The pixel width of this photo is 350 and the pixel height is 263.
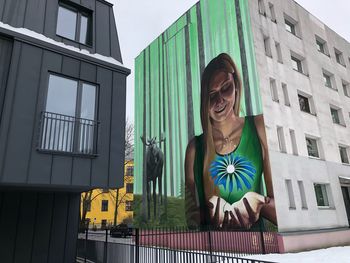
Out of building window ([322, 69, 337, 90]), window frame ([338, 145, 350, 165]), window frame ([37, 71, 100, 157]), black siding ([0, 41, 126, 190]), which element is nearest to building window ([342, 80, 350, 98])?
building window ([322, 69, 337, 90])

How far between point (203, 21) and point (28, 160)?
18431 mm

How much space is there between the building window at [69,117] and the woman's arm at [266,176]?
1021 cm

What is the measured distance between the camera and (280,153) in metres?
15.8

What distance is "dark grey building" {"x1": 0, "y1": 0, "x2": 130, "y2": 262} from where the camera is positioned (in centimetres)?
732

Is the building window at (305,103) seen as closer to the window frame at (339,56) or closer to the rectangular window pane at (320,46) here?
the rectangular window pane at (320,46)

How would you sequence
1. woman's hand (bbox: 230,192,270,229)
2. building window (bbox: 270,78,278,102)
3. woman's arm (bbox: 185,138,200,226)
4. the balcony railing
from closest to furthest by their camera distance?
the balcony railing, woman's hand (bbox: 230,192,270,229), building window (bbox: 270,78,278,102), woman's arm (bbox: 185,138,200,226)

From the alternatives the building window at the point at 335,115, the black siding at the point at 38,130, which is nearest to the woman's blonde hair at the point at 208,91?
the black siding at the point at 38,130

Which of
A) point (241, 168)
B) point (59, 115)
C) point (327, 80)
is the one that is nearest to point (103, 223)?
point (241, 168)

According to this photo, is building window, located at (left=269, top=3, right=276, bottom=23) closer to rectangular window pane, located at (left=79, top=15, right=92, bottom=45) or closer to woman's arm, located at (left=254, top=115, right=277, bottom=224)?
woman's arm, located at (left=254, top=115, right=277, bottom=224)

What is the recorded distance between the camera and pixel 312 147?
1945 centimetres

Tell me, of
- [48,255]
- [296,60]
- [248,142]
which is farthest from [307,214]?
[48,255]

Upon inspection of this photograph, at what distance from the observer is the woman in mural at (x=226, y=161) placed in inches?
607

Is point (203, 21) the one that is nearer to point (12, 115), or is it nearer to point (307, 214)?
point (307, 214)

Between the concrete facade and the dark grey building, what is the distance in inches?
394
